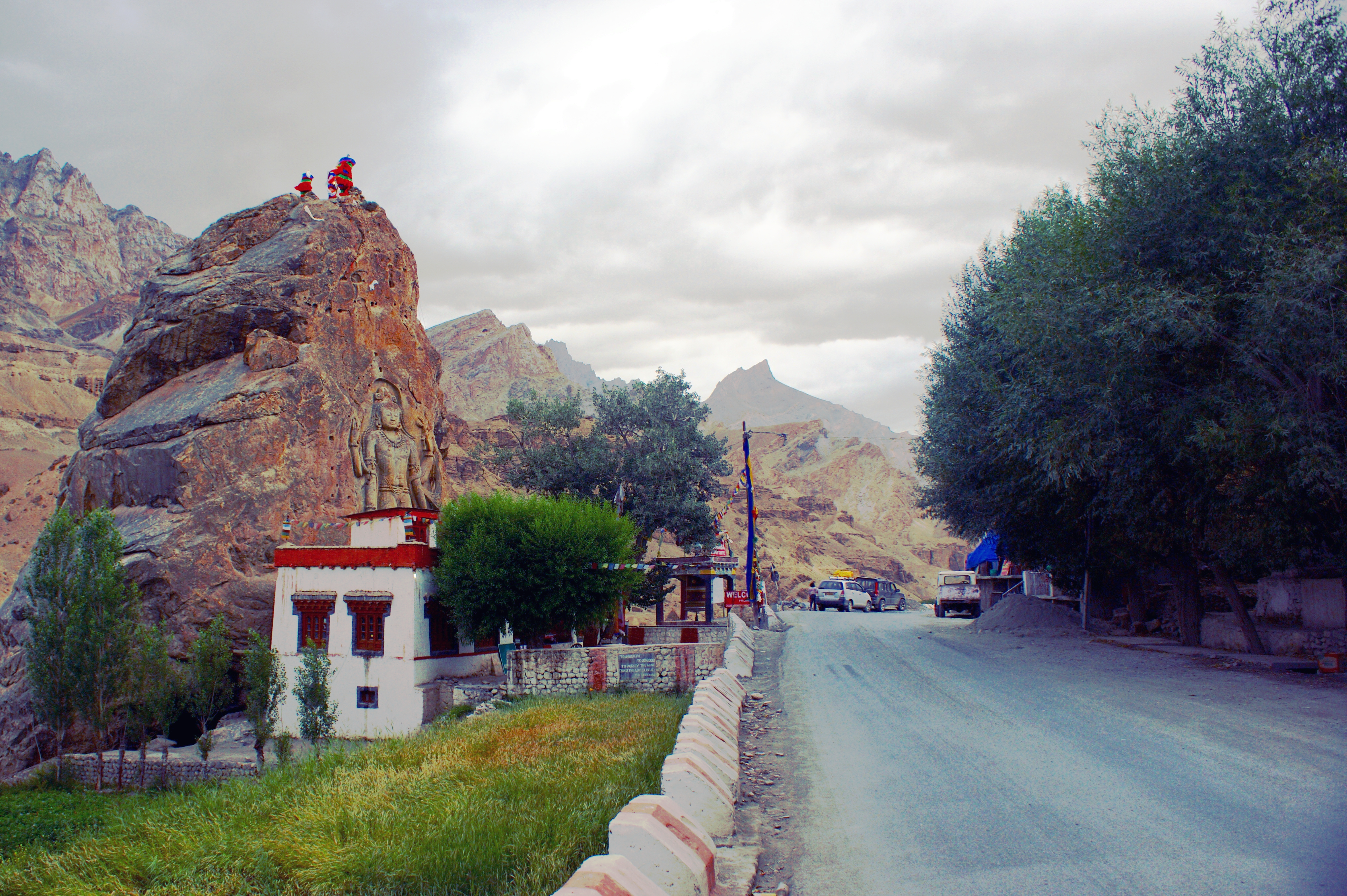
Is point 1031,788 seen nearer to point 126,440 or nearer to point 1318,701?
point 1318,701

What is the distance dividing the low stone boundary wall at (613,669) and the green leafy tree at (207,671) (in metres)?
7.98

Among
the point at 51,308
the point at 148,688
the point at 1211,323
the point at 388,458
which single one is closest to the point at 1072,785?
the point at 1211,323

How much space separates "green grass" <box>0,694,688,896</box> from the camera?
579 cm

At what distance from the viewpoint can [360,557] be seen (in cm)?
2312

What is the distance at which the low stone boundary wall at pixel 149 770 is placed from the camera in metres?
19.8

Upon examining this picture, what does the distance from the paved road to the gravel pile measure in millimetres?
11403

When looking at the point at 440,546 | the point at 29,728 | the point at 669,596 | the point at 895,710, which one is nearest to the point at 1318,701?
the point at 895,710

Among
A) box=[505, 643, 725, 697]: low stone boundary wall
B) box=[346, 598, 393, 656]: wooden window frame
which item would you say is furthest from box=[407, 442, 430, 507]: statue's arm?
box=[505, 643, 725, 697]: low stone boundary wall

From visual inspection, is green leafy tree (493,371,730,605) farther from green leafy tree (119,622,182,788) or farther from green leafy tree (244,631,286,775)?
green leafy tree (119,622,182,788)

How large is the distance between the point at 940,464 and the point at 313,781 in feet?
69.0

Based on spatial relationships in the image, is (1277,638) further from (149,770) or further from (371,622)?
(149,770)

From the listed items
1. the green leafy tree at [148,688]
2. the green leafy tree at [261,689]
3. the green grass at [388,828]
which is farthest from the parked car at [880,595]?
the green grass at [388,828]

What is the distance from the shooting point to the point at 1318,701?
1162 cm

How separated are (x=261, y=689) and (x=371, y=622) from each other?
357cm
